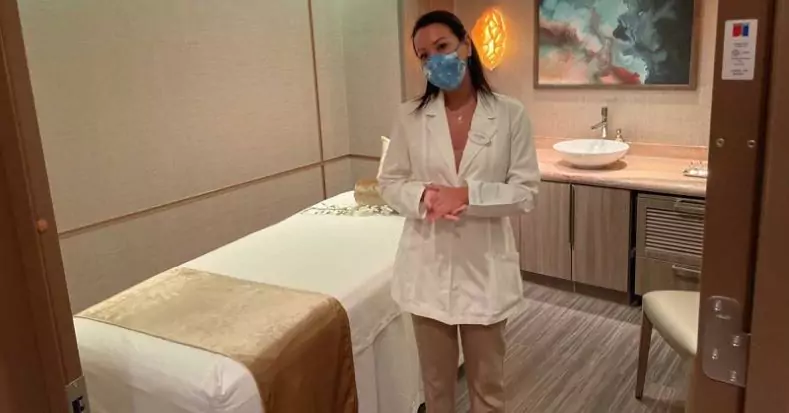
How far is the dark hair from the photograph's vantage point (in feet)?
6.48

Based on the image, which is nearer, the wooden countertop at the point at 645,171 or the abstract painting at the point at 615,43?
the wooden countertop at the point at 645,171

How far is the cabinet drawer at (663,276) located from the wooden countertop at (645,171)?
0.40 m

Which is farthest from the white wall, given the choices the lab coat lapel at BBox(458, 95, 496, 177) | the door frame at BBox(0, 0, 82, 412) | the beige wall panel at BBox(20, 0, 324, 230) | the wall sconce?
the door frame at BBox(0, 0, 82, 412)

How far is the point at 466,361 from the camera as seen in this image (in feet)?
6.86

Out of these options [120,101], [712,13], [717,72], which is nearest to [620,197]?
[712,13]

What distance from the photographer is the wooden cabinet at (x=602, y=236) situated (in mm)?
3525

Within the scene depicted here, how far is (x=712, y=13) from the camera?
3510 mm

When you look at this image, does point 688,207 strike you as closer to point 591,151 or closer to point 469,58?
point 591,151

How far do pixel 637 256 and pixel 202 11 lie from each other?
8.66 ft

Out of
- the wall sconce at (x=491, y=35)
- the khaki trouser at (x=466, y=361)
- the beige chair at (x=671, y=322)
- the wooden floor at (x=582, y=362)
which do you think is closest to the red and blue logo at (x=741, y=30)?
the khaki trouser at (x=466, y=361)

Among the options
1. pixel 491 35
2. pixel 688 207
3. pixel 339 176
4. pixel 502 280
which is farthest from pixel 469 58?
pixel 339 176

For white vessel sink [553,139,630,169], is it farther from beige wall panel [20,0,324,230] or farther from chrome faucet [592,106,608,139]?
beige wall panel [20,0,324,230]

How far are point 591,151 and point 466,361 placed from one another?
7.30 feet

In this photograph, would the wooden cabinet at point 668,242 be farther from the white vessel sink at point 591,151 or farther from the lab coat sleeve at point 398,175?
the lab coat sleeve at point 398,175
